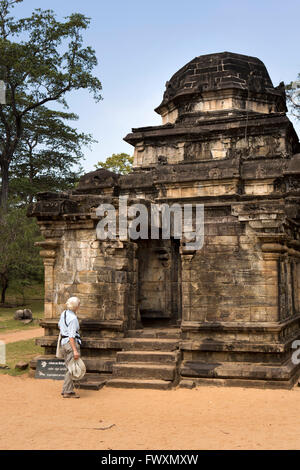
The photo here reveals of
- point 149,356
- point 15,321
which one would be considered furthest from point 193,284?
point 15,321

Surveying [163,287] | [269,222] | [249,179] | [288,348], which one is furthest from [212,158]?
[288,348]

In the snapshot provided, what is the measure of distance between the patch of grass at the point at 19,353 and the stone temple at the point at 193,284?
1.27 metres

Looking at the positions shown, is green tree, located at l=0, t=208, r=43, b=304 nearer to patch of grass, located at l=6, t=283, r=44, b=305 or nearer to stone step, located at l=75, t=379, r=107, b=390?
patch of grass, located at l=6, t=283, r=44, b=305

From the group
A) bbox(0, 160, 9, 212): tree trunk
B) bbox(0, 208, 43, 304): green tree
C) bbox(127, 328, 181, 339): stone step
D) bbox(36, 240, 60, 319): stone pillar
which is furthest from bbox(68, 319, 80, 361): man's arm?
bbox(0, 160, 9, 212): tree trunk

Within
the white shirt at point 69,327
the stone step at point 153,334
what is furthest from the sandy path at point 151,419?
the stone step at point 153,334

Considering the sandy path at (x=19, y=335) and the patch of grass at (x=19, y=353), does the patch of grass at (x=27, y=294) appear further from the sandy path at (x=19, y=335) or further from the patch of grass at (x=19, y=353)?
the patch of grass at (x=19, y=353)

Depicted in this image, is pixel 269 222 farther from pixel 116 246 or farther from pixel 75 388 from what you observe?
pixel 75 388

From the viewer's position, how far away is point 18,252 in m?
24.9

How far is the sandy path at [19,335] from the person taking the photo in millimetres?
15886

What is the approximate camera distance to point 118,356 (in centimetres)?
958

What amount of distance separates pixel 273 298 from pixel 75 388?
4.18 m

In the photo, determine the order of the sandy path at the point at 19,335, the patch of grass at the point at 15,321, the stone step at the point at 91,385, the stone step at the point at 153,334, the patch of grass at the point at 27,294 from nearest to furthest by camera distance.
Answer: the stone step at the point at 91,385 < the stone step at the point at 153,334 < the sandy path at the point at 19,335 < the patch of grass at the point at 15,321 < the patch of grass at the point at 27,294

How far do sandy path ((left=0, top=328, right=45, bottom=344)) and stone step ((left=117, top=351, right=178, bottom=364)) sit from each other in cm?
697

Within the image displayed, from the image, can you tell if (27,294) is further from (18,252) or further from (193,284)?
(193,284)
